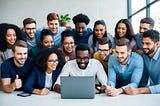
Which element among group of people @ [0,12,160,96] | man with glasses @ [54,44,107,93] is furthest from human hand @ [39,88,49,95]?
man with glasses @ [54,44,107,93]

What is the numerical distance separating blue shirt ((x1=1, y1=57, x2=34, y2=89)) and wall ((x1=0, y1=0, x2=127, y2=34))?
5.52 m

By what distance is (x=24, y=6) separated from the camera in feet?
28.1

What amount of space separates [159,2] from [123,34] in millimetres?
1938

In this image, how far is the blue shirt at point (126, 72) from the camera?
289 cm

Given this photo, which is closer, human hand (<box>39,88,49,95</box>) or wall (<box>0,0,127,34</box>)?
human hand (<box>39,88,49,95</box>)

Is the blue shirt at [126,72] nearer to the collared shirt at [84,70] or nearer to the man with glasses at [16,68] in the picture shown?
the collared shirt at [84,70]

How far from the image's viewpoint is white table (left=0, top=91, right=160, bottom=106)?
2.37m

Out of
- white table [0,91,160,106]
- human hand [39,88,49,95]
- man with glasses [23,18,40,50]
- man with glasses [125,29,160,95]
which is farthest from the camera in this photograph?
man with glasses [23,18,40,50]

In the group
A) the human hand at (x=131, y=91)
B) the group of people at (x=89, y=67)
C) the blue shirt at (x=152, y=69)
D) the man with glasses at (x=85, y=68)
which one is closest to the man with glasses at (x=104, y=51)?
the group of people at (x=89, y=67)

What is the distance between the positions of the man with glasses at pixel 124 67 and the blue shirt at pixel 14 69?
84cm

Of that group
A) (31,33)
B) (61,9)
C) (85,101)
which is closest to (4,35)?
(31,33)

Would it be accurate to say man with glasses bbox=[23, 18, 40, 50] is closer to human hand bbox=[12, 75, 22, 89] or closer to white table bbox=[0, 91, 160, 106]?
human hand bbox=[12, 75, 22, 89]

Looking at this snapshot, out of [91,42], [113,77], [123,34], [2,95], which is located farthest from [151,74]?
[2,95]

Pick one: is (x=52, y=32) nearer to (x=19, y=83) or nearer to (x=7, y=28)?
(x=7, y=28)
